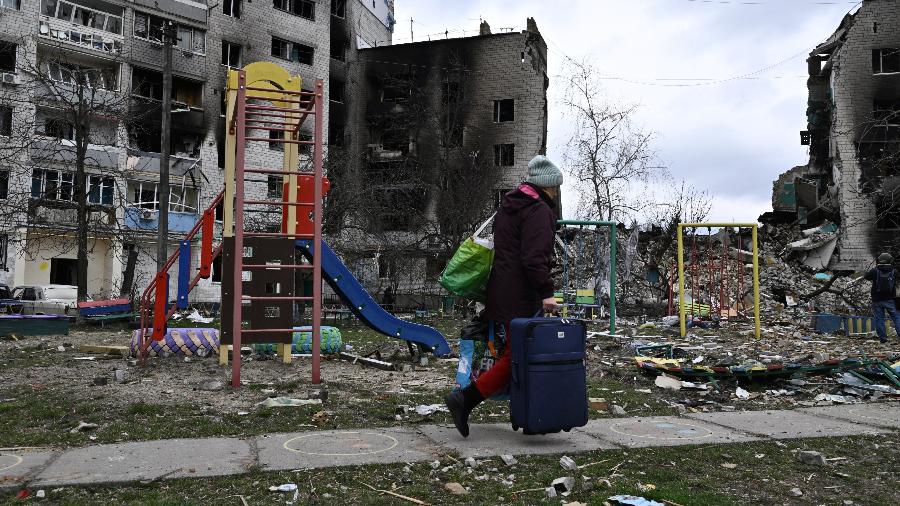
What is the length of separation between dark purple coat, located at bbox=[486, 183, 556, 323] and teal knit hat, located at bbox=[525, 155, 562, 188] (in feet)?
0.19

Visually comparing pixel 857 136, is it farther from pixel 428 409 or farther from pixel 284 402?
pixel 284 402

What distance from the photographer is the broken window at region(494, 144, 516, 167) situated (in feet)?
132

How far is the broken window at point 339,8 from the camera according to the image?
43125 millimetres

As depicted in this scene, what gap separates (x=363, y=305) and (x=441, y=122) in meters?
31.7

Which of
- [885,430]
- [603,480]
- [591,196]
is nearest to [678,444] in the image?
[603,480]

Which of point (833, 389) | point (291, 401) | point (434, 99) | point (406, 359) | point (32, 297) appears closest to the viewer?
point (291, 401)

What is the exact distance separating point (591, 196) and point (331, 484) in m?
30.9

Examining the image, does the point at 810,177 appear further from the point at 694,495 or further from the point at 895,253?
the point at 694,495

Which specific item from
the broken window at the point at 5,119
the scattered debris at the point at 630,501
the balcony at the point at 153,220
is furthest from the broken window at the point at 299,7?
the scattered debris at the point at 630,501

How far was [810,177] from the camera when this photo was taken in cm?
4234

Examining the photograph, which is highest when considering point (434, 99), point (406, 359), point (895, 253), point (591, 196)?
point (434, 99)

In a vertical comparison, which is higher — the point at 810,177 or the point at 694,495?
the point at 810,177

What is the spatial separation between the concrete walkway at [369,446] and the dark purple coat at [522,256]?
912 mm

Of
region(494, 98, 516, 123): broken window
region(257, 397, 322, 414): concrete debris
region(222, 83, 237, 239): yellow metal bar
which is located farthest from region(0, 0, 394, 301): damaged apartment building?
region(257, 397, 322, 414): concrete debris
